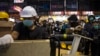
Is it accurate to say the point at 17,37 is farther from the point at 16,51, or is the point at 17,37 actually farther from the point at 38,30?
the point at 16,51

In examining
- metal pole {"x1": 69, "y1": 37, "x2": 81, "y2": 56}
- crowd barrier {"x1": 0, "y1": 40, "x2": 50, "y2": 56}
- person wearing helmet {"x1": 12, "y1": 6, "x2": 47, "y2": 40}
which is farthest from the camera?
person wearing helmet {"x1": 12, "y1": 6, "x2": 47, "y2": 40}

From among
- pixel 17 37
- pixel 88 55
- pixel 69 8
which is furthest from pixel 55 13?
pixel 17 37

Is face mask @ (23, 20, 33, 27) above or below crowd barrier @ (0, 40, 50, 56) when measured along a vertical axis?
above

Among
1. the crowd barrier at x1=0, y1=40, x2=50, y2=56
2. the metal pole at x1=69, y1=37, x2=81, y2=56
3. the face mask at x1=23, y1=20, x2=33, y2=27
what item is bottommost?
the metal pole at x1=69, y1=37, x2=81, y2=56

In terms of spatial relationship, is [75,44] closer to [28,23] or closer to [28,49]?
[28,23]

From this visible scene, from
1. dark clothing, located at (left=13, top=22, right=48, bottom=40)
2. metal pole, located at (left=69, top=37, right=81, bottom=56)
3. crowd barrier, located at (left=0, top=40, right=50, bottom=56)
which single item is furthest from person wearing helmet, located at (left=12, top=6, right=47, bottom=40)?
crowd barrier, located at (left=0, top=40, right=50, bottom=56)

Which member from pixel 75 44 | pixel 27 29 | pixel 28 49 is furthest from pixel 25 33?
pixel 28 49

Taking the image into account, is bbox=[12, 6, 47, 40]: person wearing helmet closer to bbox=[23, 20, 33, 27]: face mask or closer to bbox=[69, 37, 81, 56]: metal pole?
bbox=[23, 20, 33, 27]: face mask

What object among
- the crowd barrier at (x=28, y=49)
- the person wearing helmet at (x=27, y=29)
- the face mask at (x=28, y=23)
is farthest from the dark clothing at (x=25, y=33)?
the crowd barrier at (x=28, y=49)

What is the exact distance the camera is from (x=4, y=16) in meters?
3.55

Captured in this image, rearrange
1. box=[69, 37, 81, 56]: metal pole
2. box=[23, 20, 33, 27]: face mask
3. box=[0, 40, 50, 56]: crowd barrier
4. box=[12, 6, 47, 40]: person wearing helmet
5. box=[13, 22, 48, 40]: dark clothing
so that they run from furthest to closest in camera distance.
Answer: box=[13, 22, 48, 40]: dark clothing, box=[12, 6, 47, 40]: person wearing helmet, box=[23, 20, 33, 27]: face mask, box=[69, 37, 81, 56]: metal pole, box=[0, 40, 50, 56]: crowd barrier

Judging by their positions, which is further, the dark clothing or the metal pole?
the dark clothing

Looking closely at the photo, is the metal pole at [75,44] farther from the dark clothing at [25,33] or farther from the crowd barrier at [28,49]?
the crowd barrier at [28,49]

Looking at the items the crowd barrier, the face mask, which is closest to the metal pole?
the face mask
